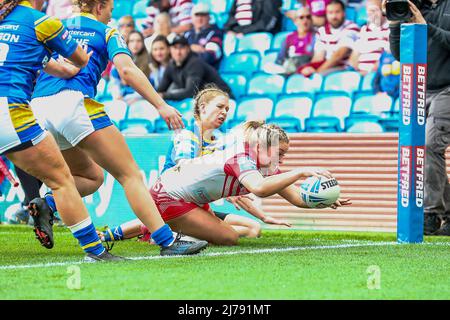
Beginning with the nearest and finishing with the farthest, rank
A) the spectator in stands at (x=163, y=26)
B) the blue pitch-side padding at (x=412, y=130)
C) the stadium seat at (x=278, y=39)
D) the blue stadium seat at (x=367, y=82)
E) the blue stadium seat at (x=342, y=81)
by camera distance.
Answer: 1. the blue pitch-side padding at (x=412, y=130)
2. the blue stadium seat at (x=367, y=82)
3. the blue stadium seat at (x=342, y=81)
4. the stadium seat at (x=278, y=39)
5. the spectator in stands at (x=163, y=26)

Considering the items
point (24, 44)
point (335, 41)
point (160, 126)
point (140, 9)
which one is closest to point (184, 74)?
point (160, 126)

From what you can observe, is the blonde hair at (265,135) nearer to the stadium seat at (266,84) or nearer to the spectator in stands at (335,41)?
the spectator in stands at (335,41)

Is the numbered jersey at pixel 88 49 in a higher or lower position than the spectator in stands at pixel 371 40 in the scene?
higher

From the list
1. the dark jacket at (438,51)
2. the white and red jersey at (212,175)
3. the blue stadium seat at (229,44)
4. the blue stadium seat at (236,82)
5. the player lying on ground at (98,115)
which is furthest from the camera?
the blue stadium seat at (229,44)

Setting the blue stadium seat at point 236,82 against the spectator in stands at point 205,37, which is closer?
the blue stadium seat at point 236,82

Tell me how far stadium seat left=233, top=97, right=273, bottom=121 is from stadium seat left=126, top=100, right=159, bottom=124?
61.6 inches

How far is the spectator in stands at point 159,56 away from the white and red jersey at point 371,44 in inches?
121

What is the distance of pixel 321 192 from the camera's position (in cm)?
668

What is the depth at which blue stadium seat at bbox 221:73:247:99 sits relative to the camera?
45.0 feet

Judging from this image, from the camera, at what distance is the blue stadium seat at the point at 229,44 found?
1420cm

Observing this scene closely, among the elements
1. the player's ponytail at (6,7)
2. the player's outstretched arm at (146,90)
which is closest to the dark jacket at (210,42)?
the player's outstretched arm at (146,90)

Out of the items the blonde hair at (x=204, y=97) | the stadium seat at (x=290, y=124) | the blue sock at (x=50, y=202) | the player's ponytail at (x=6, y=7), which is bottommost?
the stadium seat at (x=290, y=124)

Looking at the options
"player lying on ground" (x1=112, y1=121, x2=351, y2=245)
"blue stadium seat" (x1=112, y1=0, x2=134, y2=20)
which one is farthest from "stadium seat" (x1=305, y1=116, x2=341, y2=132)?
"player lying on ground" (x1=112, y1=121, x2=351, y2=245)

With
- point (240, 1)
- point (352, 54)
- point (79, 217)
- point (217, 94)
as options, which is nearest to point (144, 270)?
point (79, 217)
